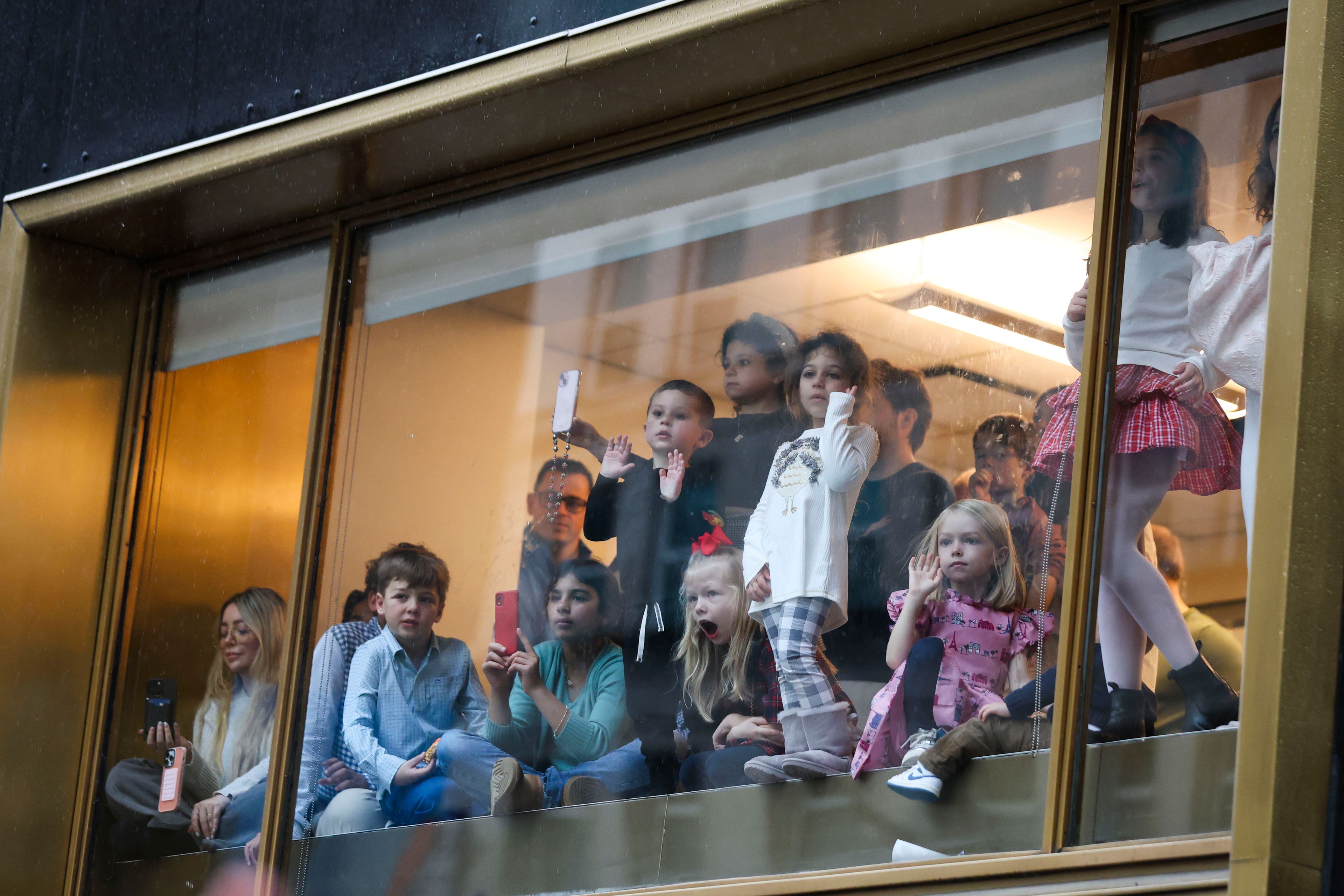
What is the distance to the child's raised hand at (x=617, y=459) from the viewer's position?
5734 mm

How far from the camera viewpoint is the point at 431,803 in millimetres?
5941

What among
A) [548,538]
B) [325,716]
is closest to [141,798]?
[325,716]

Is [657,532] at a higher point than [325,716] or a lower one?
higher

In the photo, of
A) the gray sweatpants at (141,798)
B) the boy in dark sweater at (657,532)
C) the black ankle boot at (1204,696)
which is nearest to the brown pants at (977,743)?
the black ankle boot at (1204,696)

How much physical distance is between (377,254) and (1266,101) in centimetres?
359

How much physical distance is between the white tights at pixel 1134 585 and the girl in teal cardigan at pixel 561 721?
1.65 metres

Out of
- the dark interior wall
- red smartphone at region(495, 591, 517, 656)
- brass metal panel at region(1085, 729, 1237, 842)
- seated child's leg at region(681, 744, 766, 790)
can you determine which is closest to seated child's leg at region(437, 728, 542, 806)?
red smartphone at region(495, 591, 517, 656)

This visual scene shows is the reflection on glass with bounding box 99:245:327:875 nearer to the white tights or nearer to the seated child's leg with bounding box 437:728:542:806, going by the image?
the seated child's leg with bounding box 437:728:542:806

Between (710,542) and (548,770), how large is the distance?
0.96m

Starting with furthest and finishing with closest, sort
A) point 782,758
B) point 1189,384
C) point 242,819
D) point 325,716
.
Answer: point 242,819
point 325,716
point 782,758
point 1189,384

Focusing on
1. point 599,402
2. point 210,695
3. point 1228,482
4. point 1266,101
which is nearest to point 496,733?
point 599,402

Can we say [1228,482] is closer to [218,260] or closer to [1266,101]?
[1266,101]

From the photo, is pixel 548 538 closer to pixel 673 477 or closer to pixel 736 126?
pixel 673 477

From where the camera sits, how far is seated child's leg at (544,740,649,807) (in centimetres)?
542
